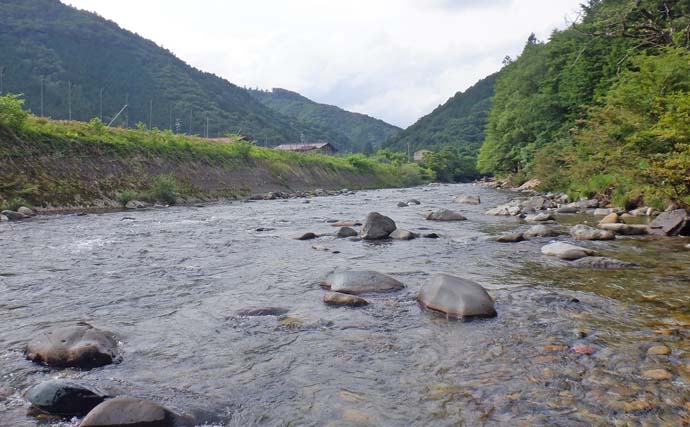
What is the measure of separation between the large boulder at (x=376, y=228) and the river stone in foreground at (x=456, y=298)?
607 centimetres

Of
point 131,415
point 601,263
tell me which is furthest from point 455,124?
point 131,415

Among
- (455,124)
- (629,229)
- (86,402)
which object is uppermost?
(455,124)

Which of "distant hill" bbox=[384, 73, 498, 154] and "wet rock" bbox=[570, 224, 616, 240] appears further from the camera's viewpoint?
"distant hill" bbox=[384, 73, 498, 154]

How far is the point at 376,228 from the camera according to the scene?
1252 cm

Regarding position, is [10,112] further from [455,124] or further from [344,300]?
[455,124]

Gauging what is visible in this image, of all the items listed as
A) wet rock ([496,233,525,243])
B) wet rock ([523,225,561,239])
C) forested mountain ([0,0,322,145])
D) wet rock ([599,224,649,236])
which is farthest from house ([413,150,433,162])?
wet rock ([496,233,525,243])

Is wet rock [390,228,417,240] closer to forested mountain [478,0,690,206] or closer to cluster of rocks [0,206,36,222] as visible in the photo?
forested mountain [478,0,690,206]

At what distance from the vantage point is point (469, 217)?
59.7 ft

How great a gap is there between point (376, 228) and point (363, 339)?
7.73 metres

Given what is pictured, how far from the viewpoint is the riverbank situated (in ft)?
70.0

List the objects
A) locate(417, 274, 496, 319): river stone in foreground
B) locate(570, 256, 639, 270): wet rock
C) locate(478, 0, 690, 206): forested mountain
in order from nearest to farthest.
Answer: locate(417, 274, 496, 319): river stone in foreground, locate(570, 256, 639, 270): wet rock, locate(478, 0, 690, 206): forested mountain

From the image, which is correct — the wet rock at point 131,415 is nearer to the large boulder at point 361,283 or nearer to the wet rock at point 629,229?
the large boulder at point 361,283

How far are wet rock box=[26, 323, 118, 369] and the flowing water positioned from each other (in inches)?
5.7

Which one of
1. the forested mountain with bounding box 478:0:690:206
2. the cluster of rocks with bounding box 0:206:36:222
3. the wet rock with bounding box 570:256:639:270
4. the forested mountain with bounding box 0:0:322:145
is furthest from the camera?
the forested mountain with bounding box 0:0:322:145
